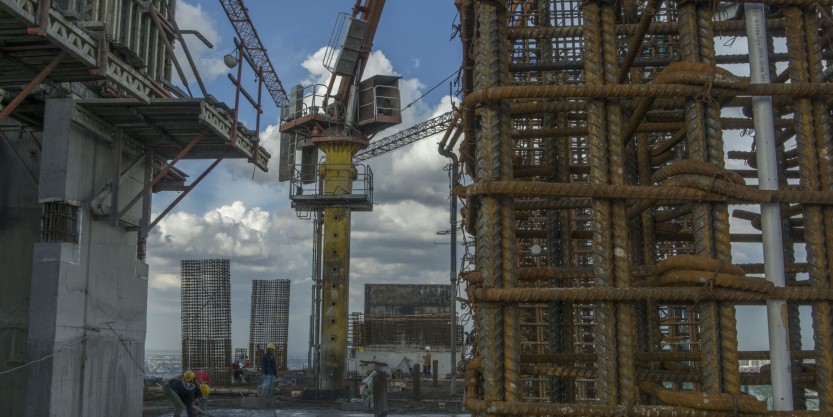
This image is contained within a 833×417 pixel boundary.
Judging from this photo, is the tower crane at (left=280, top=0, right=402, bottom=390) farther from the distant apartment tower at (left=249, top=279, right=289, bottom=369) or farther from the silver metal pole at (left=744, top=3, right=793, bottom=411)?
the silver metal pole at (left=744, top=3, right=793, bottom=411)

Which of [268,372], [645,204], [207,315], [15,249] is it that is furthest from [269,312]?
[645,204]

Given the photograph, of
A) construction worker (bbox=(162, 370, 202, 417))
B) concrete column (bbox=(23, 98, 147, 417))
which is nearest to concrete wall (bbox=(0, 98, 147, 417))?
concrete column (bbox=(23, 98, 147, 417))

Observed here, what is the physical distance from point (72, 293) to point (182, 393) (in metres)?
3.12

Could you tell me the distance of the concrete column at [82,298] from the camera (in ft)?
47.0

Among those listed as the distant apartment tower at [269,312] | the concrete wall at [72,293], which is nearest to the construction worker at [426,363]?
the distant apartment tower at [269,312]

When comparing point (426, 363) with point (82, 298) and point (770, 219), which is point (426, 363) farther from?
point (770, 219)

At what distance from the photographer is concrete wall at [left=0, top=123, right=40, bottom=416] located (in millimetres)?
15734

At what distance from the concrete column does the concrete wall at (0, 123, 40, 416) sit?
927 mm

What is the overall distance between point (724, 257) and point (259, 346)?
39300 mm

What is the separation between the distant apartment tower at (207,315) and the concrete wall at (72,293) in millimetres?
16691

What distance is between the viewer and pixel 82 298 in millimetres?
15422

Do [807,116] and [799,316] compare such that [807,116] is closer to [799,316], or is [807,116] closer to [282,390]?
[799,316]

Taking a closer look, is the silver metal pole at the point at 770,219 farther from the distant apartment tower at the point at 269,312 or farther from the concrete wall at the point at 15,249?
the distant apartment tower at the point at 269,312

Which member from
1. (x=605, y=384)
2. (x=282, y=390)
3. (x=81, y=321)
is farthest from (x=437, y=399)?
(x=605, y=384)
